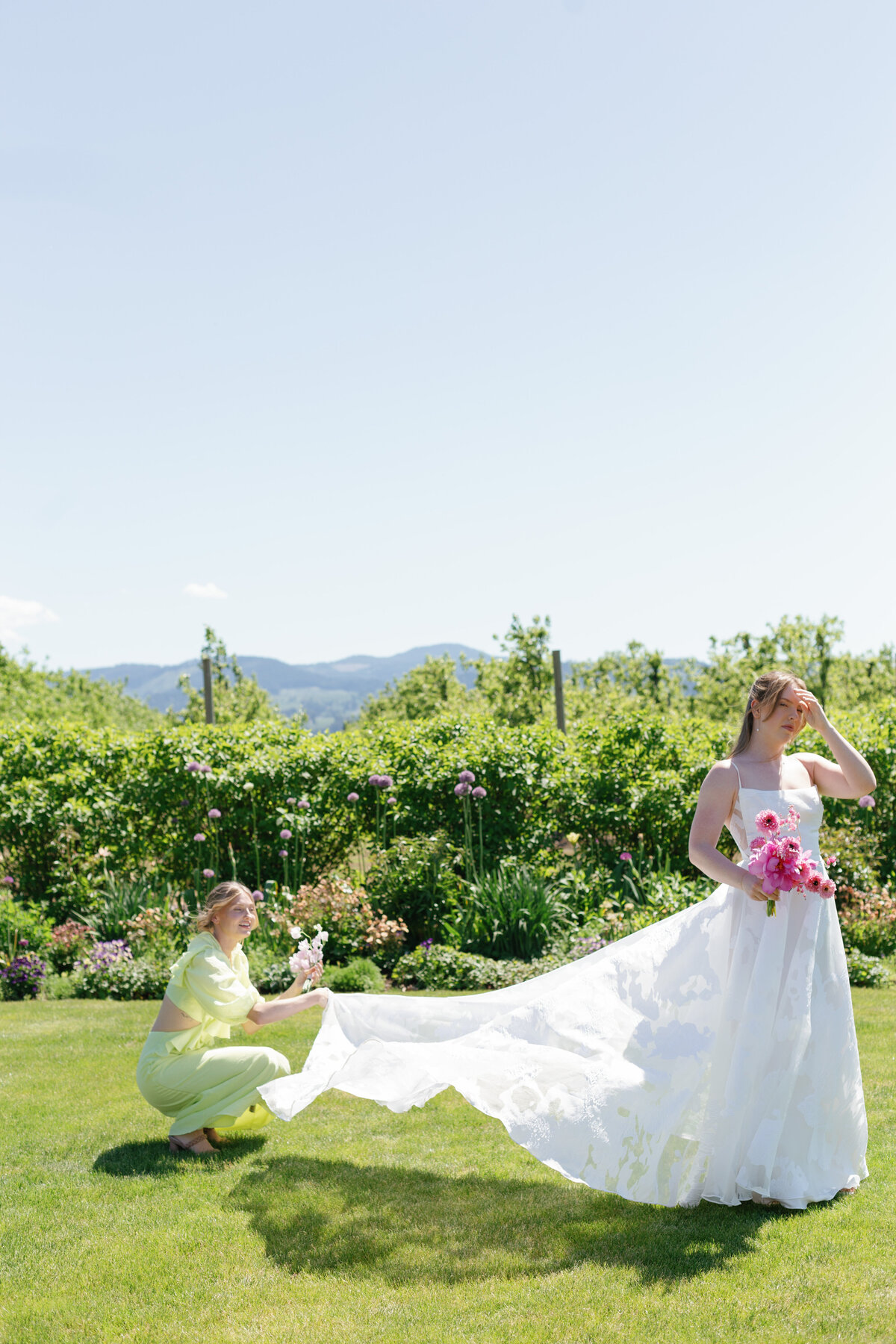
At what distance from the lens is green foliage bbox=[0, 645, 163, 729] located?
77.7ft

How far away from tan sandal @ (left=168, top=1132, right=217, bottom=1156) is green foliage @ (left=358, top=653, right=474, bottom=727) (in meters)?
20.3

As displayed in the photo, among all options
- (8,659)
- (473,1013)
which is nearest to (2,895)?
(473,1013)

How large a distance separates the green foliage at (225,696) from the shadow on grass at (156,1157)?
1799 centimetres

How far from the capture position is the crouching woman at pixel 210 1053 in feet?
17.0

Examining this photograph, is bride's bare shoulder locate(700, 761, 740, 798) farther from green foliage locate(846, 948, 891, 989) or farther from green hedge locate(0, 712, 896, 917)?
green hedge locate(0, 712, 896, 917)

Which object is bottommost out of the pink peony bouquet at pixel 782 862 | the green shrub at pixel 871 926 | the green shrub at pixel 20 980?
the green shrub at pixel 20 980

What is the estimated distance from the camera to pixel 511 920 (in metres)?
9.05

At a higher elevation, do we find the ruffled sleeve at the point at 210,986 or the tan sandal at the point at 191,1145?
the ruffled sleeve at the point at 210,986

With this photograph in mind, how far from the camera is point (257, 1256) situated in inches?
159

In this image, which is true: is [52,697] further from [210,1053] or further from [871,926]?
[210,1053]

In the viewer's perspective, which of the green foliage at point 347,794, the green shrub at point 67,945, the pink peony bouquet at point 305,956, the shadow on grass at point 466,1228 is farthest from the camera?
the green foliage at point 347,794

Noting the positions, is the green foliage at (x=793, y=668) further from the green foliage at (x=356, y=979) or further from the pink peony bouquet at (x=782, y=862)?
the pink peony bouquet at (x=782, y=862)

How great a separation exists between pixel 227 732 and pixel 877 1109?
7.47 metres

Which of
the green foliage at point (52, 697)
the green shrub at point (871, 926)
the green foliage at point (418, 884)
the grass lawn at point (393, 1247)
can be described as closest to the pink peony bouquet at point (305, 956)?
the grass lawn at point (393, 1247)
